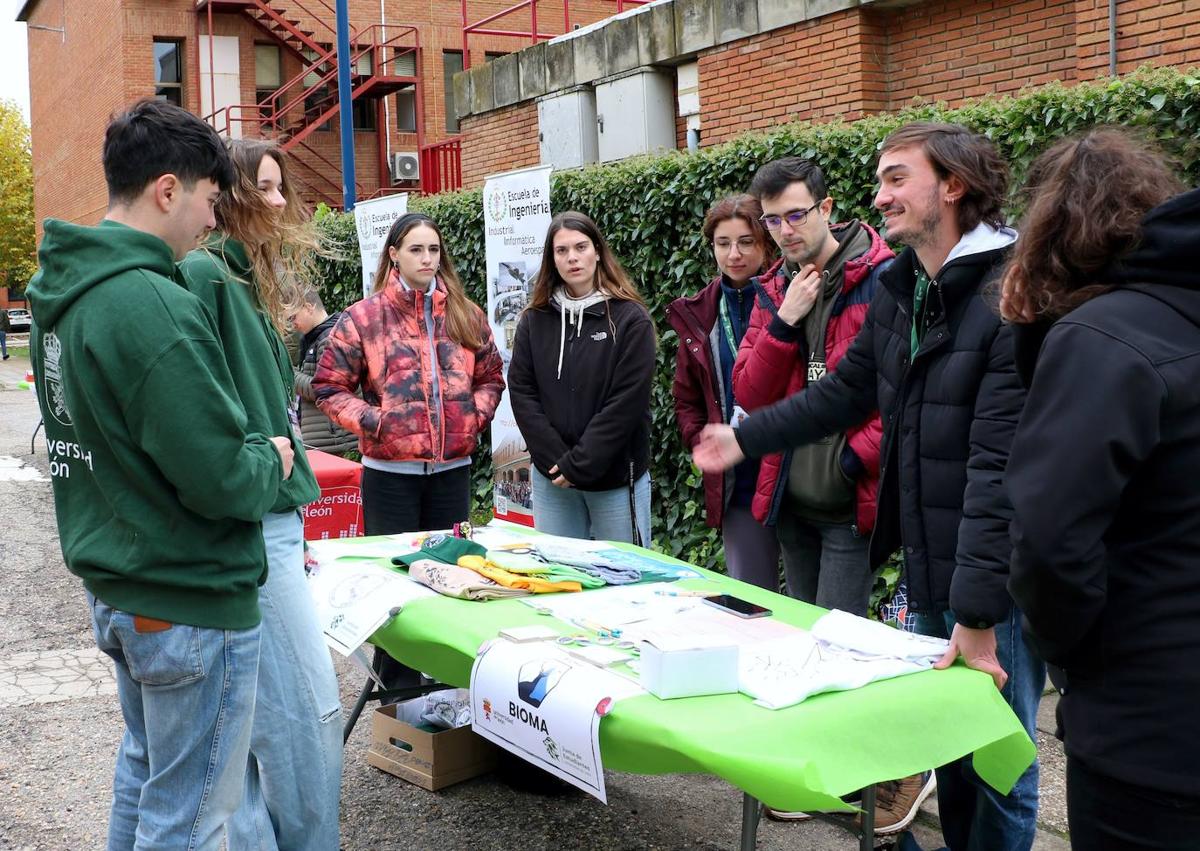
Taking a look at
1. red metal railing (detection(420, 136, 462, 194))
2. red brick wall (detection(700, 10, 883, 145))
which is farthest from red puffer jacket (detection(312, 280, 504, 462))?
red metal railing (detection(420, 136, 462, 194))

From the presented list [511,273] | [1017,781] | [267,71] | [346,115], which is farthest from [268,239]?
[267,71]

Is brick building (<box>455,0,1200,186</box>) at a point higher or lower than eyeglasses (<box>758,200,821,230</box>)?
higher

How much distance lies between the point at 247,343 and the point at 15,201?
163 ft

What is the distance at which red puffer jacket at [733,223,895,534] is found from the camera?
13.0ft

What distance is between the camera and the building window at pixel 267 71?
26.5 metres

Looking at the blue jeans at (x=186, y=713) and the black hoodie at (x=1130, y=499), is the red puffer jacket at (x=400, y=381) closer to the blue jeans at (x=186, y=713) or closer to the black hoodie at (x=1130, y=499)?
the blue jeans at (x=186, y=713)

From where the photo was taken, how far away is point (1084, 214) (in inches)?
84.0

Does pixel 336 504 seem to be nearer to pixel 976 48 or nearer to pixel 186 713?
pixel 186 713

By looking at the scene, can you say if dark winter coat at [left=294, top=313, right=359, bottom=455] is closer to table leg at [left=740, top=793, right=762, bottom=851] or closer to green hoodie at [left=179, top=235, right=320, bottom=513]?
green hoodie at [left=179, top=235, right=320, bottom=513]

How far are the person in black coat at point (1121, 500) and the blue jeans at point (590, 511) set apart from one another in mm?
Result: 3167

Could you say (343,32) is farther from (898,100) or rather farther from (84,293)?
(84,293)

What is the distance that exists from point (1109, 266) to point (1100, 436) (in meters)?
0.35

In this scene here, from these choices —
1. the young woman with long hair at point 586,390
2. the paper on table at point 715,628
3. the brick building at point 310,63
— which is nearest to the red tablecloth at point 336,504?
the young woman with long hair at point 586,390

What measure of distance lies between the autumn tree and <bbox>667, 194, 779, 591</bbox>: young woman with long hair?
47.0 metres
